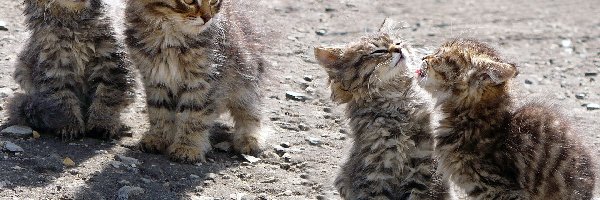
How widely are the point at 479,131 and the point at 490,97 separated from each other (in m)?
0.18

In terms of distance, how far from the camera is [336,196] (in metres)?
6.32

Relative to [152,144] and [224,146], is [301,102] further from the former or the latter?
[152,144]

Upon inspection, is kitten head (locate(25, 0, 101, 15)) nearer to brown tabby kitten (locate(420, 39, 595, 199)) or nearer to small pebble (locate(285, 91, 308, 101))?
small pebble (locate(285, 91, 308, 101))

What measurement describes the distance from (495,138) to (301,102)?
9.28ft

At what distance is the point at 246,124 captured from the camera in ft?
Result: 23.2

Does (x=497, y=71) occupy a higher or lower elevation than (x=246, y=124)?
higher

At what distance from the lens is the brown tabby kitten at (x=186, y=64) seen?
6.32 metres

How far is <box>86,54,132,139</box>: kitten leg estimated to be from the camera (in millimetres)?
6723

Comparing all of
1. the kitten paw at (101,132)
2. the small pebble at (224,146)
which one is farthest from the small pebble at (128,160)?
the small pebble at (224,146)

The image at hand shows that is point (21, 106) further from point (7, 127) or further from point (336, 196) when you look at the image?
point (336, 196)

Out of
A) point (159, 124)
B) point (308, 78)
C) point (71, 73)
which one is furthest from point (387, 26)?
A: point (308, 78)

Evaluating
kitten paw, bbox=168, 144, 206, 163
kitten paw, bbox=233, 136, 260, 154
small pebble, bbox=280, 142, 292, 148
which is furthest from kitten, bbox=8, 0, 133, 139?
small pebble, bbox=280, 142, 292, 148

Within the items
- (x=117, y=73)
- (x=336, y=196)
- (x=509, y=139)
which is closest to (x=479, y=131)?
(x=509, y=139)

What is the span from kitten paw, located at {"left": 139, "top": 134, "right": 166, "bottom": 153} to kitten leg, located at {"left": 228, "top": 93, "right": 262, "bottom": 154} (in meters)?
0.56
